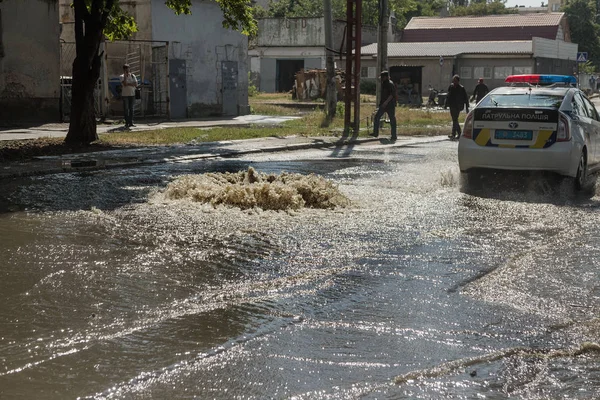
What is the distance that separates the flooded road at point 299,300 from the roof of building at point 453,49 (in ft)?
175

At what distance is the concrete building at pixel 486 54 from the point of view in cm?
6275

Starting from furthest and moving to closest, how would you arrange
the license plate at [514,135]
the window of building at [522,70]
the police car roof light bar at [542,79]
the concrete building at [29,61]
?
1. the window of building at [522,70]
2. the concrete building at [29,61]
3. the police car roof light bar at [542,79]
4. the license plate at [514,135]

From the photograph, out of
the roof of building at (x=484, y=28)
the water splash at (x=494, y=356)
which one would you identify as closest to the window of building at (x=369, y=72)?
the roof of building at (x=484, y=28)

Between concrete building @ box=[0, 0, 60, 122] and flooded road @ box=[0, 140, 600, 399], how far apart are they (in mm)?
15808

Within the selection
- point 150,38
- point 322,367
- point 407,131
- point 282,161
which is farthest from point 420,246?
point 150,38

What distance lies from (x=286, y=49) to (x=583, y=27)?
4346 centimetres

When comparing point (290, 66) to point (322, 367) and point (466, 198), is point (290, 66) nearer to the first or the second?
point (466, 198)

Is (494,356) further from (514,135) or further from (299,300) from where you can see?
(514,135)

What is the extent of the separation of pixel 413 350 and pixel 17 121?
23.3 metres

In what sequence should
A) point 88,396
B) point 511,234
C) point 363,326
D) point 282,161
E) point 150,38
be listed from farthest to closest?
point 150,38, point 282,161, point 511,234, point 363,326, point 88,396

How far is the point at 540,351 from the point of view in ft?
17.3

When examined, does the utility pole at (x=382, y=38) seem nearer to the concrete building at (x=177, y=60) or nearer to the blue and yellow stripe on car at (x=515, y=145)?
the concrete building at (x=177, y=60)

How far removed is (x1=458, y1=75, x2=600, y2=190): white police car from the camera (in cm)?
1220

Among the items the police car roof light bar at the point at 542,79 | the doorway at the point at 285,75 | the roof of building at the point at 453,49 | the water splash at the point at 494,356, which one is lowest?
the water splash at the point at 494,356
